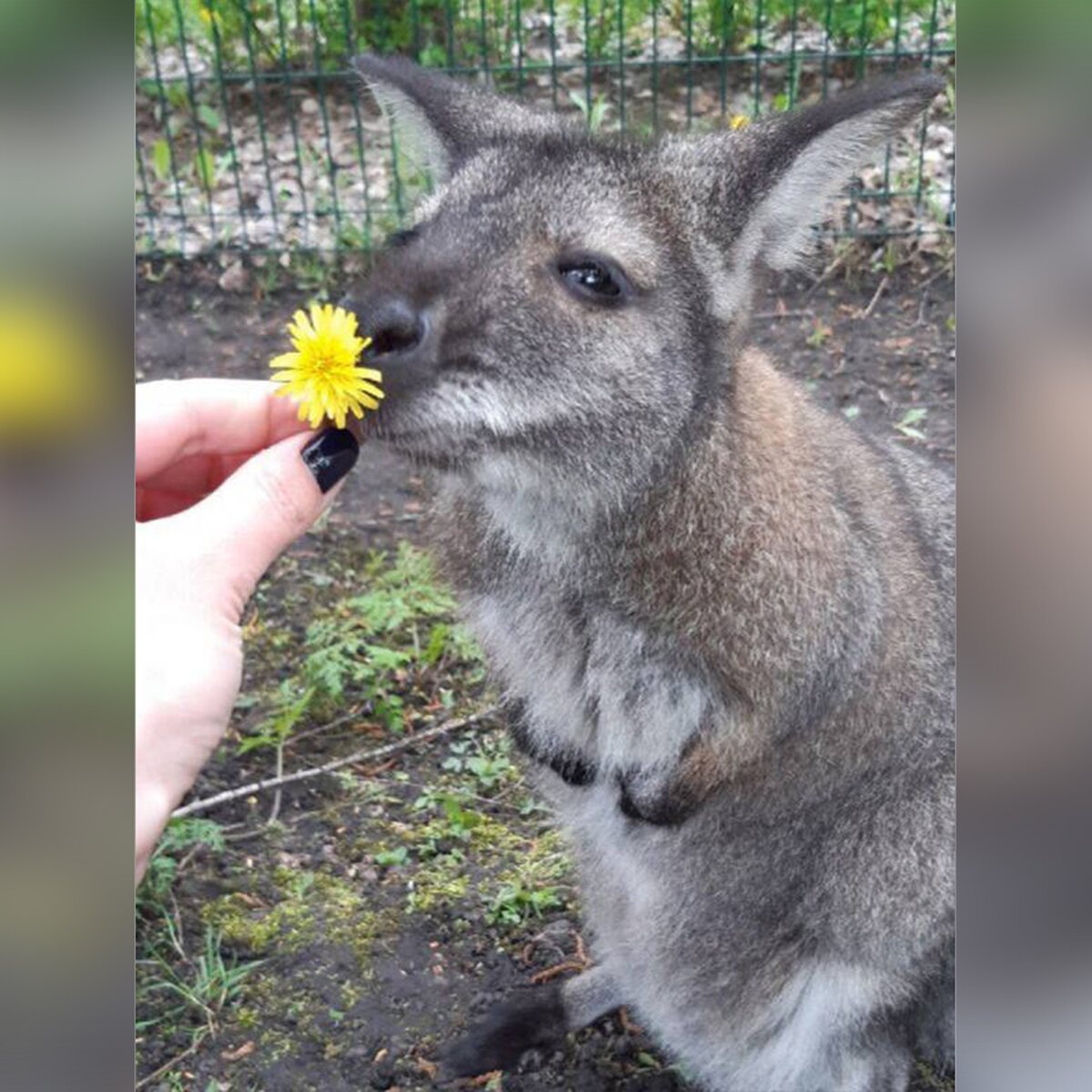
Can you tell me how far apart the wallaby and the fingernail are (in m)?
0.11

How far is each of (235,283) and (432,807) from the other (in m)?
2.67

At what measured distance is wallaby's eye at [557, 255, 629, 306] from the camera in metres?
2.41

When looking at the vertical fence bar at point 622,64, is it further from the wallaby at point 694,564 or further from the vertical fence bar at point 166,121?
the wallaby at point 694,564

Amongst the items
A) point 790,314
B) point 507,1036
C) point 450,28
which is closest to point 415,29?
point 450,28

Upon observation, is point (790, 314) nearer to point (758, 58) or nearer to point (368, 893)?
point (758, 58)

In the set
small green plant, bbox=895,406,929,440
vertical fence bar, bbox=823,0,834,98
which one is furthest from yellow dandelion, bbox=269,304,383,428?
vertical fence bar, bbox=823,0,834,98

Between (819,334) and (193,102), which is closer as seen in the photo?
(819,334)

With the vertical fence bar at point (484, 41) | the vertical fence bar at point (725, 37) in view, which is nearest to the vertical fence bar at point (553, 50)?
the vertical fence bar at point (484, 41)

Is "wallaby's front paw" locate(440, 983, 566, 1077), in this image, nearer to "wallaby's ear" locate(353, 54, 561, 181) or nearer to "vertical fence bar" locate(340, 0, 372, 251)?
"wallaby's ear" locate(353, 54, 561, 181)

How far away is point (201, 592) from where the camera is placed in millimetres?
2041

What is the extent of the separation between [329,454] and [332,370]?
0.16 m

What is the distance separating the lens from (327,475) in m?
2.28

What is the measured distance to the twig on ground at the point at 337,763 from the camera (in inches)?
156
